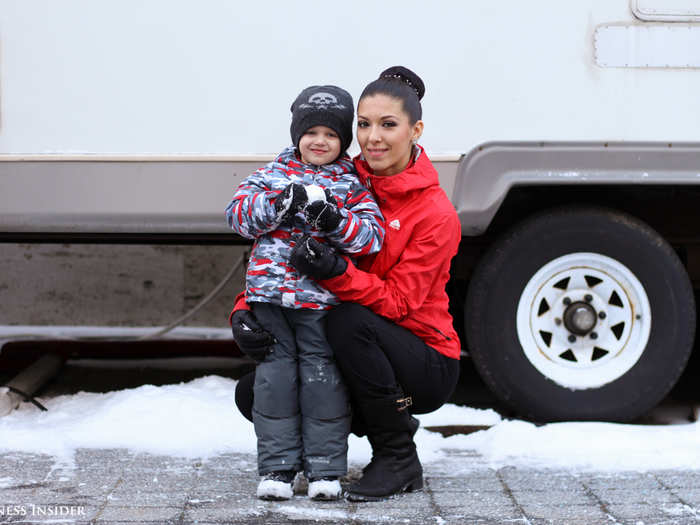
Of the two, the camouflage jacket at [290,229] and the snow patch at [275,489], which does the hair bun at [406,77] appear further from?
the snow patch at [275,489]

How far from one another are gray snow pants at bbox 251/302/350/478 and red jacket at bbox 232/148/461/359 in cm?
16

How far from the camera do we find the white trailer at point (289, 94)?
351 cm

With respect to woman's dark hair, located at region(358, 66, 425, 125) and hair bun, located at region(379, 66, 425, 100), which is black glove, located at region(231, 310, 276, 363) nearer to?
woman's dark hair, located at region(358, 66, 425, 125)

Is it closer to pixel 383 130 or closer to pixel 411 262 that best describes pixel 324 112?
pixel 383 130

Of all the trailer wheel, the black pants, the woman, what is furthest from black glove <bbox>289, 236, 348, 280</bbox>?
the trailer wheel

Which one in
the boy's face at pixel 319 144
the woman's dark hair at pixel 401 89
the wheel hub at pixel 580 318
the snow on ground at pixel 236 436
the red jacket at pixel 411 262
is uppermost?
the woman's dark hair at pixel 401 89

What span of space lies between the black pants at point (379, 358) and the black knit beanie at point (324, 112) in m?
0.55

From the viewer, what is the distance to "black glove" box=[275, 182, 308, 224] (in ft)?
8.43

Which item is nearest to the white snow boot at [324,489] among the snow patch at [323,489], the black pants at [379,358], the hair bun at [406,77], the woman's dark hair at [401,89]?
the snow patch at [323,489]

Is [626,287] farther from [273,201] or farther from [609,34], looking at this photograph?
[273,201]

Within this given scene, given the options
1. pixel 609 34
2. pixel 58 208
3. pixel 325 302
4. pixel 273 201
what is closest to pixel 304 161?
pixel 273 201

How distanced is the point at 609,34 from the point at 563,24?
0.62 feet

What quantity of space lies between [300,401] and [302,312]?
0.92 ft

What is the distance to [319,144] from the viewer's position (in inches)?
110
